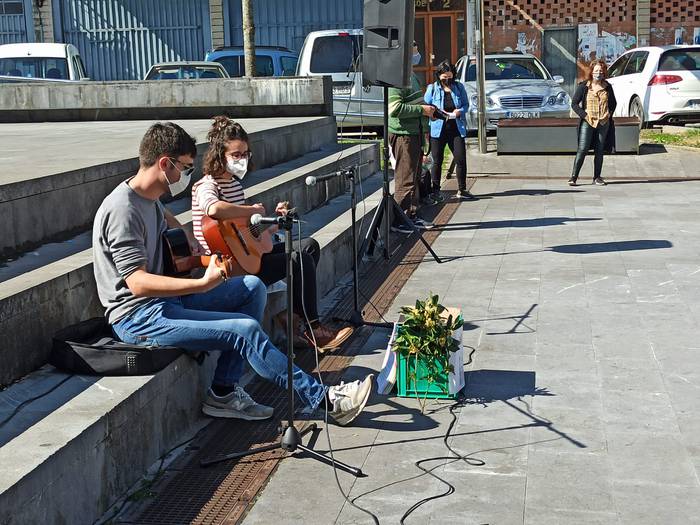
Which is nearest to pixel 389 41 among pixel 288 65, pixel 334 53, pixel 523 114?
pixel 523 114

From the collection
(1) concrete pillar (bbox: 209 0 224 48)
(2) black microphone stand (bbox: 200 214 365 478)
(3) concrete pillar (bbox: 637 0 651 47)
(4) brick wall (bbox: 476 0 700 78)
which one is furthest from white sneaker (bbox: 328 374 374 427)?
(1) concrete pillar (bbox: 209 0 224 48)

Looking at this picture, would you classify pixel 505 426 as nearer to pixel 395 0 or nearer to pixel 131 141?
pixel 395 0

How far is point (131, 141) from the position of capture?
32.4 ft

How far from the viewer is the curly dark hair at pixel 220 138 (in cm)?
607

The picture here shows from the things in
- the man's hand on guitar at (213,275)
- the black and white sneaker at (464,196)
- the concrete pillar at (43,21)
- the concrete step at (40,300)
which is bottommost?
the black and white sneaker at (464,196)

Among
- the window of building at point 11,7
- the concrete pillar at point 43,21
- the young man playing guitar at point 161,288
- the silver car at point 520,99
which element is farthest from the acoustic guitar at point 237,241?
the window of building at point 11,7

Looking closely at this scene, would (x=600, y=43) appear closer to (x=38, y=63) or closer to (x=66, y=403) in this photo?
(x=38, y=63)

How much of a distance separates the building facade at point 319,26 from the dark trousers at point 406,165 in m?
17.8

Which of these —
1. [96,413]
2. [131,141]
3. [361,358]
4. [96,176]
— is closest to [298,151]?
[131,141]

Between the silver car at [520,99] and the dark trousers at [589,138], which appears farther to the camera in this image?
the silver car at [520,99]

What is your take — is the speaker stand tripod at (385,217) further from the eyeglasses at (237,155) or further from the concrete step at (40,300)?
the eyeglasses at (237,155)

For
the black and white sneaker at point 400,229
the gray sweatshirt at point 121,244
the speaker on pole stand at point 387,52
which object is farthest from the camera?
the black and white sneaker at point 400,229

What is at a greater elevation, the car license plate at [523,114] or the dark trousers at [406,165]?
the car license plate at [523,114]

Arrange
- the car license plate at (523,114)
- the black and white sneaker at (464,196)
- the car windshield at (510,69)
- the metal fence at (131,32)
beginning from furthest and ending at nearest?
the metal fence at (131,32)
the car windshield at (510,69)
the car license plate at (523,114)
the black and white sneaker at (464,196)
